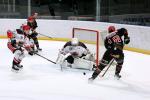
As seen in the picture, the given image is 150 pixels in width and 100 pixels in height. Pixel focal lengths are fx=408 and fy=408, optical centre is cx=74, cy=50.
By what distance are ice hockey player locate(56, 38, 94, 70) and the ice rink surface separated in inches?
5.7

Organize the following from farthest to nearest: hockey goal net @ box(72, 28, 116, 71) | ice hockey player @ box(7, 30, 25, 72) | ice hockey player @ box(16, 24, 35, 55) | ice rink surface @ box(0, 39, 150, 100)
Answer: ice hockey player @ box(16, 24, 35, 55), hockey goal net @ box(72, 28, 116, 71), ice hockey player @ box(7, 30, 25, 72), ice rink surface @ box(0, 39, 150, 100)

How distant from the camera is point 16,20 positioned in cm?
1172

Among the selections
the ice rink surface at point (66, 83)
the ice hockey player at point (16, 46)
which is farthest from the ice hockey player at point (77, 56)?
the ice hockey player at point (16, 46)

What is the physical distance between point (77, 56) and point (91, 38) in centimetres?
67

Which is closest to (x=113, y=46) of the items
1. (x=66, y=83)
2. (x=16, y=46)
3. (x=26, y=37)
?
(x=66, y=83)

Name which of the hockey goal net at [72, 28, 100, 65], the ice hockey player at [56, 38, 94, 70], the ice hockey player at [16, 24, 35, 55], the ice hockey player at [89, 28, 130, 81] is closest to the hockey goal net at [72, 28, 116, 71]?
the hockey goal net at [72, 28, 100, 65]

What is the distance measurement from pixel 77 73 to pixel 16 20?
16.6 ft

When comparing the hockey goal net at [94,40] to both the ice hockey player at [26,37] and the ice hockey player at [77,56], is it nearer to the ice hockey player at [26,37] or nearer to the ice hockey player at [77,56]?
the ice hockey player at [77,56]

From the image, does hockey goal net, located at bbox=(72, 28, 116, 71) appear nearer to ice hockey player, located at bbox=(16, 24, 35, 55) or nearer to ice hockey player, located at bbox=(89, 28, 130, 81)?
ice hockey player, located at bbox=(89, 28, 130, 81)

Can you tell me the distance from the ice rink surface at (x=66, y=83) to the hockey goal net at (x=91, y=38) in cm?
50

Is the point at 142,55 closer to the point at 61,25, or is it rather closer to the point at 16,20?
the point at 61,25

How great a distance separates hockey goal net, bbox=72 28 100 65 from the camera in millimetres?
7367

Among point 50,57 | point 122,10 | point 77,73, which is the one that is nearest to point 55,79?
point 77,73

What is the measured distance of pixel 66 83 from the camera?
644cm
